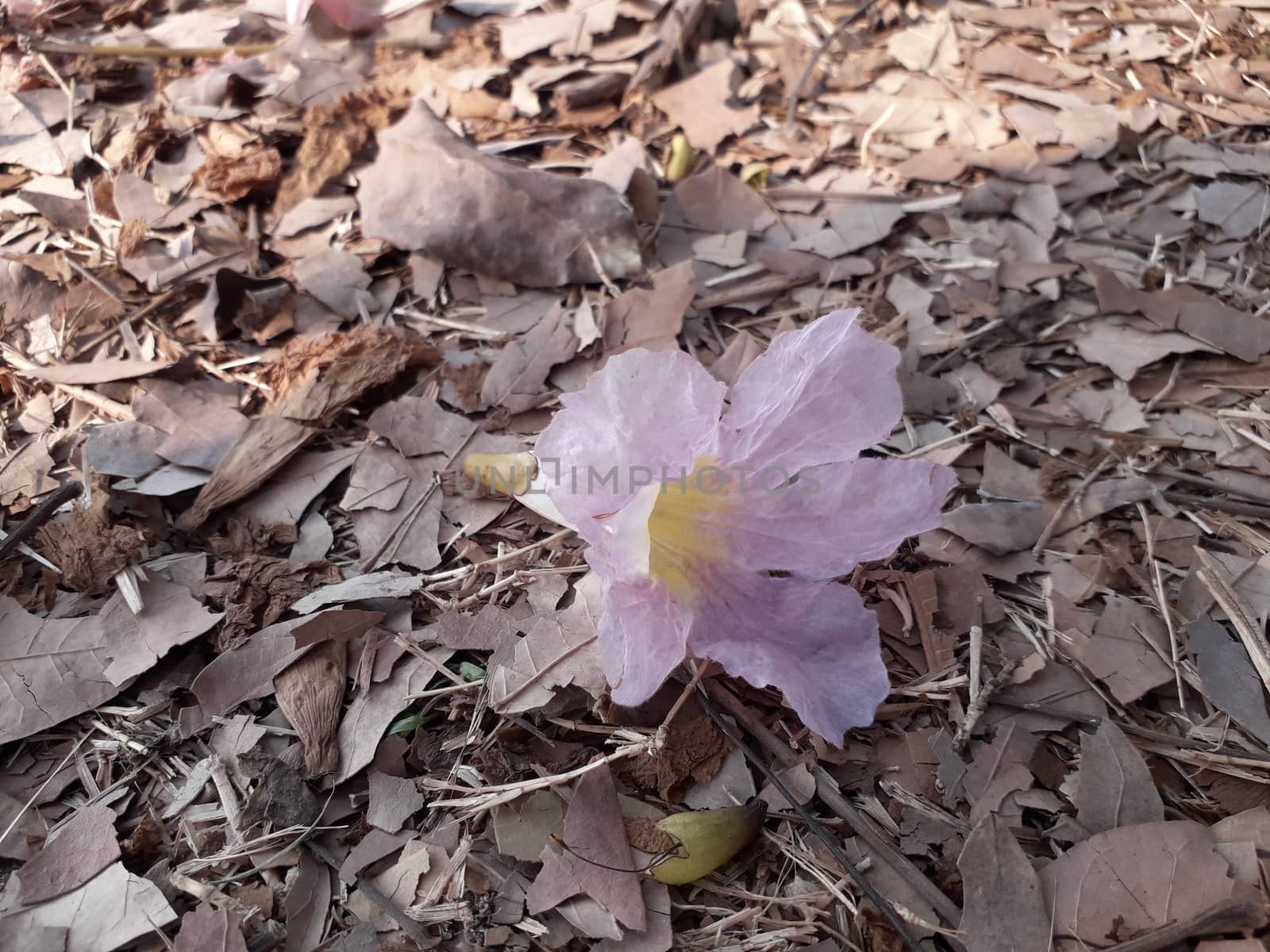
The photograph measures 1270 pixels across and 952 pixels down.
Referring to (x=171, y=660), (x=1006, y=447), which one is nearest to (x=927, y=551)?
(x=1006, y=447)

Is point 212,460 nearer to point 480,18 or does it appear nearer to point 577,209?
point 577,209

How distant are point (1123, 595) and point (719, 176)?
165 cm

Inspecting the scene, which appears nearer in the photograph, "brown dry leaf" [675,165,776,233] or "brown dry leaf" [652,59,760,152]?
"brown dry leaf" [675,165,776,233]

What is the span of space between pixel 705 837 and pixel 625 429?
2.45 ft

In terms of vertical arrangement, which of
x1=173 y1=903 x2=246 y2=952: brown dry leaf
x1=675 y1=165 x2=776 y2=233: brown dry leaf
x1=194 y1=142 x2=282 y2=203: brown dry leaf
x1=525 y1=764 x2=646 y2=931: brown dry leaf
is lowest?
x1=173 y1=903 x2=246 y2=952: brown dry leaf

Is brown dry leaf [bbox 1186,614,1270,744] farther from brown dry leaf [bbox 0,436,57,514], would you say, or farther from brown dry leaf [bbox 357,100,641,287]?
brown dry leaf [bbox 0,436,57,514]

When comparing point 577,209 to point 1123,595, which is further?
point 577,209

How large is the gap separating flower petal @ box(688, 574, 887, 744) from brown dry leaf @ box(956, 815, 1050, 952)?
0.99ft

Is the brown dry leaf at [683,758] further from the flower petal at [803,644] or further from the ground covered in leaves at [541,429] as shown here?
the flower petal at [803,644]

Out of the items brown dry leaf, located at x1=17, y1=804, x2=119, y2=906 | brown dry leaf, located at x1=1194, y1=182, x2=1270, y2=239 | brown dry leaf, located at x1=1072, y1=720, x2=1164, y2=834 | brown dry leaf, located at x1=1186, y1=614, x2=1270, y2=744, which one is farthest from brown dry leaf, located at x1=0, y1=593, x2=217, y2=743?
brown dry leaf, located at x1=1194, y1=182, x2=1270, y2=239

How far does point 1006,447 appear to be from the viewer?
2.12 metres

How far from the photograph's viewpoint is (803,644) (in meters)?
1.51

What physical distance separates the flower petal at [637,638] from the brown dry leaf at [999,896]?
24.8 inches

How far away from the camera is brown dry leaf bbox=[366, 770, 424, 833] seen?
1.55 metres
